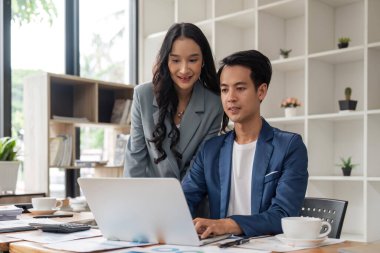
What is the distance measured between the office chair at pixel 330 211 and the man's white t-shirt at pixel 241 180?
0.31 metres

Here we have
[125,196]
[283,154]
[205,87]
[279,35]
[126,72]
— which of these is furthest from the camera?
[126,72]

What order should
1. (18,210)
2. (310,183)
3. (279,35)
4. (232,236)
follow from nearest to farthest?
1. (232,236)
2. (18,210)
3. (310,183)
4. (279,35)

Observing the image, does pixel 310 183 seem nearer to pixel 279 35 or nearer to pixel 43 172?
pixel 279 35

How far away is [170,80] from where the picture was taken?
201cm

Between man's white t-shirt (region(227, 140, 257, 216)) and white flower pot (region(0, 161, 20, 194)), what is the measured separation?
2.01 metres

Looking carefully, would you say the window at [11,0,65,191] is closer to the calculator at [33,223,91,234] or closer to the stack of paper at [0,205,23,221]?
the stack of paper at [0,205,23,221]

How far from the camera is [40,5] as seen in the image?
416 centimetres

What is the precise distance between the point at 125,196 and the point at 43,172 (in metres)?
2.48

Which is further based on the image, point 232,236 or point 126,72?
point 126,72

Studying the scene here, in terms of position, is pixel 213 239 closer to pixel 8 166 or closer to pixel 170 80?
pixel 170 80

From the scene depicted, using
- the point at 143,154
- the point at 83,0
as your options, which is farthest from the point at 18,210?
the point at 83,0

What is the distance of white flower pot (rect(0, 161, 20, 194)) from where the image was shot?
3.22 metres

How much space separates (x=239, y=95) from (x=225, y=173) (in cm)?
26

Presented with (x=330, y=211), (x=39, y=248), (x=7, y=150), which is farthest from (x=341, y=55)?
(x=39, y=248)
